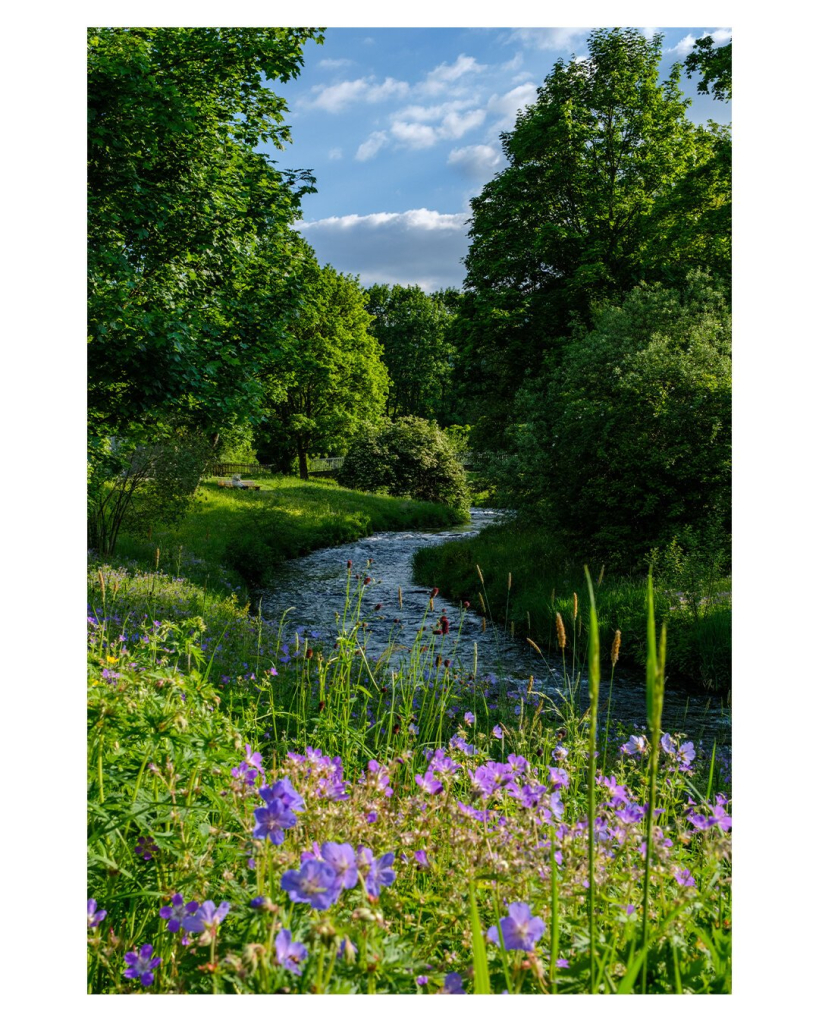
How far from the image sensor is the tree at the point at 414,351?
148ft

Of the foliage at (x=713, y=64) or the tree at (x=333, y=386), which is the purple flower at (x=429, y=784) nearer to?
the foliage at (x=713, y=64)

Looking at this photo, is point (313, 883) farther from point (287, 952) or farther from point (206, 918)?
point (206, 918)

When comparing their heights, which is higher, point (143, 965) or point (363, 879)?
point (363, 879)

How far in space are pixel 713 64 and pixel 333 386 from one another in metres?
22.8

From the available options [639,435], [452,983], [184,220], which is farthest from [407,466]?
[452,983]

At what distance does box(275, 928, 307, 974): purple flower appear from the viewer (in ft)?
3.65

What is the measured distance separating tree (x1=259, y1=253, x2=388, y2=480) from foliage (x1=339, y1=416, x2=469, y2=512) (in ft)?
4.44

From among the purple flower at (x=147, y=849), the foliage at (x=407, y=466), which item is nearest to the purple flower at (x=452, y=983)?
the purple flower at (x=147, y=849)

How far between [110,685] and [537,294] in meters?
15.6

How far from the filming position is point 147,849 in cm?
181

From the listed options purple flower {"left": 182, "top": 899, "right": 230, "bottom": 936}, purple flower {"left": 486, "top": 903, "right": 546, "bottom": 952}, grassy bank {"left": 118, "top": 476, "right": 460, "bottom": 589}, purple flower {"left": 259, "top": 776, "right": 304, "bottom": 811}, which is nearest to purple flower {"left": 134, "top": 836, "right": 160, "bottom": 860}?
purple flower {"left": 182, "top": 899, "right": 230, "bottom": 936}

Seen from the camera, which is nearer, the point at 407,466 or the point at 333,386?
the point at 407,466
